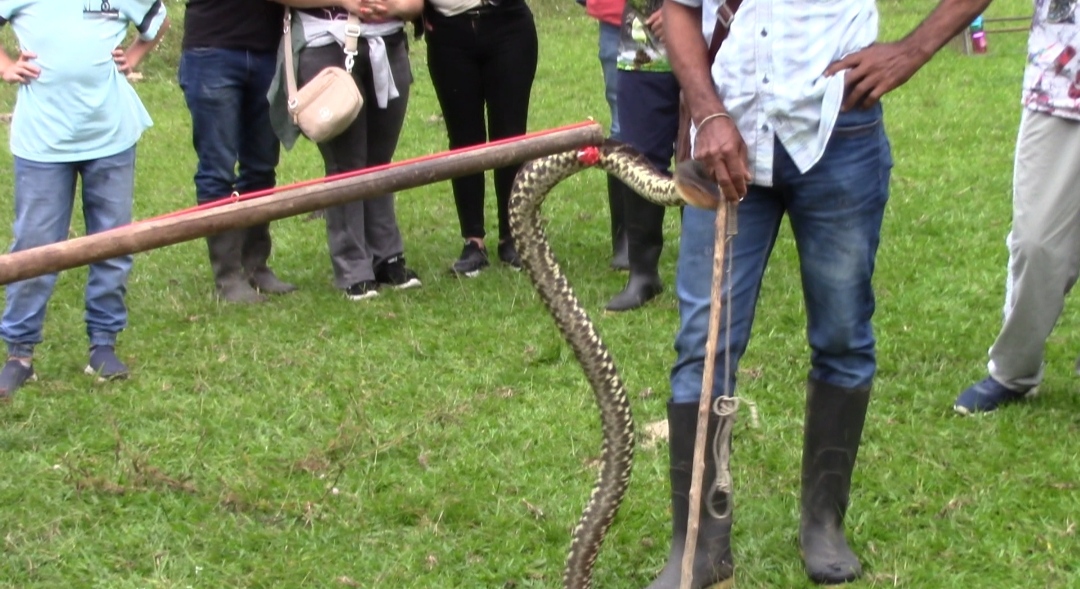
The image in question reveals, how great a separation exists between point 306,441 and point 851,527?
1.95m

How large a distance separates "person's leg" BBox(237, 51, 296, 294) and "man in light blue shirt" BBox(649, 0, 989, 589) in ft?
10.7

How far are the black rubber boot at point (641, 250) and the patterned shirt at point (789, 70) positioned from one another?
2770 mm

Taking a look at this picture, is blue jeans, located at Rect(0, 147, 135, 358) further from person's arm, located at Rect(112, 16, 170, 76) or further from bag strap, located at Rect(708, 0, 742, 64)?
bag strap, located at Rect(708, 0, 742, 64)

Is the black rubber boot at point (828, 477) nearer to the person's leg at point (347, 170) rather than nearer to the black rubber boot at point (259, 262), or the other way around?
the person's leg at point (347, 170)

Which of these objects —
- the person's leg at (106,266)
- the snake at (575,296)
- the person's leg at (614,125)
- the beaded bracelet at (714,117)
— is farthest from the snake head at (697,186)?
the person's leg at (614,125)

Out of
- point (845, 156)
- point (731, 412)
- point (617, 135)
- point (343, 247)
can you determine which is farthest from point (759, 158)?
point (343, 247)

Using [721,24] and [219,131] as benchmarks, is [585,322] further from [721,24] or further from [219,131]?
[219,131]

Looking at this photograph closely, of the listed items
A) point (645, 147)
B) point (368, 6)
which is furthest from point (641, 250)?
point (368, 6)

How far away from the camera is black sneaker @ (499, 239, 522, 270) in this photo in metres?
6.71

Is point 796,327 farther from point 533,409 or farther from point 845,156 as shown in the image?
point 845,156

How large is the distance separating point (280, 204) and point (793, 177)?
1.26 m

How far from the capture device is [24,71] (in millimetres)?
5090

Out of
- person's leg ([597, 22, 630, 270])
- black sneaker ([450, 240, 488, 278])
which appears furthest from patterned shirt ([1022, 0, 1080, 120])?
black sneaker ([450, 240, 488, 278])

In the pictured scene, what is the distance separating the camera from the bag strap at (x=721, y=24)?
3.18 metres
